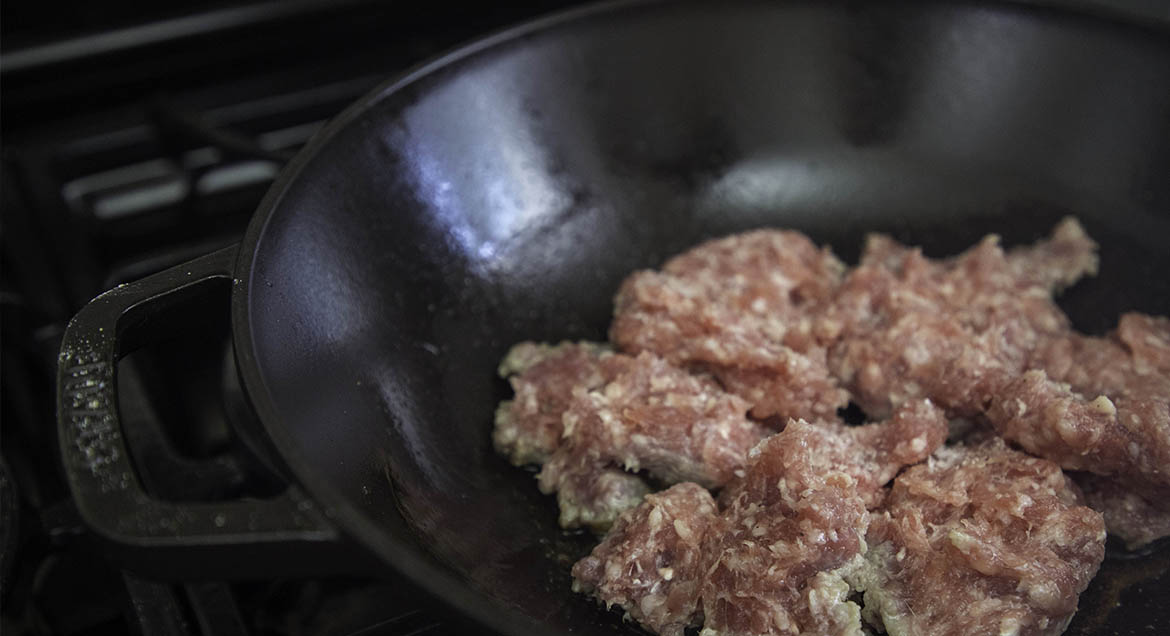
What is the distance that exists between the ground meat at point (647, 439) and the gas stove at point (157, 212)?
39 cm

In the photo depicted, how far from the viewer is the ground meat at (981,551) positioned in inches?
58.1

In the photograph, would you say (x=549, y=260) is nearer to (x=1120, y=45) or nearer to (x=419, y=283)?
(x=419, y=283)

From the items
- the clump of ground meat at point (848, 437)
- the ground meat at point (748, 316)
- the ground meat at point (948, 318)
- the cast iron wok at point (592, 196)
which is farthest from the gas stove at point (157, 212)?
the ground meat at point (948, 318)

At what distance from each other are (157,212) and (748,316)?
1.80 metres

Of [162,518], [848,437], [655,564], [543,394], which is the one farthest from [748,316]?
[162,518]

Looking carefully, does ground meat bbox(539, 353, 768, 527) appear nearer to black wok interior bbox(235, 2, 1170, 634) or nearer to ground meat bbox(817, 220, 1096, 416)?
black wok interior bbox(235, 2, 1170, 634)

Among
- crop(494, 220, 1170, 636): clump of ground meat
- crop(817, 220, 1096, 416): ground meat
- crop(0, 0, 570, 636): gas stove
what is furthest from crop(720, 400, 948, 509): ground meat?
crop(0, 0, 570, 636): gas stove

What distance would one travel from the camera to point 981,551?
1493 millimetres

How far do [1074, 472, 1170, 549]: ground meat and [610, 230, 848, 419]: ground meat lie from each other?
0.51 meters

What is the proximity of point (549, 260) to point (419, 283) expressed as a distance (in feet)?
1.28

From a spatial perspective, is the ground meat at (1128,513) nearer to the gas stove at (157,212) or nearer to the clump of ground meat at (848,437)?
the clump of ground meat at (848,437)

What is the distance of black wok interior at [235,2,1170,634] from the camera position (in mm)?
1824

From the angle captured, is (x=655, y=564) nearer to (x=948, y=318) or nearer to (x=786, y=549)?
(x=786, y=549)

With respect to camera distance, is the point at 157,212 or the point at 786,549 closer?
the point at 786,549
